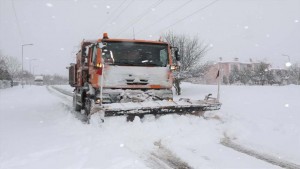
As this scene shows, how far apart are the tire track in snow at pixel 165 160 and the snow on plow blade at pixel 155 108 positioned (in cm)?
178

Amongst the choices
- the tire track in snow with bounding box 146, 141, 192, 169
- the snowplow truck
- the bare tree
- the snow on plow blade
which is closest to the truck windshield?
the snowplow truck

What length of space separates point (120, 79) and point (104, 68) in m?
0.53

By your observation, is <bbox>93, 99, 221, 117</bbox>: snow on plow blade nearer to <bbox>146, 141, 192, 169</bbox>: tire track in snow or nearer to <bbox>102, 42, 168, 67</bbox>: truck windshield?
<bbox>102, 42, 168, 67</bbox>: truck windshield

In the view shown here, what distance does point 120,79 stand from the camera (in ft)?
Result: 30.5

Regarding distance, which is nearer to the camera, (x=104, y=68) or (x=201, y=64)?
(x=104, y=68)

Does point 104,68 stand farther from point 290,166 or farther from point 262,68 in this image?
point 262,68

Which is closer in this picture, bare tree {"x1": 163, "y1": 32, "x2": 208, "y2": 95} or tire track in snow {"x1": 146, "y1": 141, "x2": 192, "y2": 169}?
tire track in snow {"x1": 146, "y1": 141, "x2": 192, "y2": 169}

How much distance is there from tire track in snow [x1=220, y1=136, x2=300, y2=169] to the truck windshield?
3.61 m

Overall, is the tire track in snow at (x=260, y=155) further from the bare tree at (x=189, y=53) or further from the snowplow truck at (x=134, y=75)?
the bare tree at (x=189, y=53)

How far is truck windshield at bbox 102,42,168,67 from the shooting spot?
940 centimetres

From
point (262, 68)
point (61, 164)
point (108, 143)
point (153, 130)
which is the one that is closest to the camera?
point (61, 164)

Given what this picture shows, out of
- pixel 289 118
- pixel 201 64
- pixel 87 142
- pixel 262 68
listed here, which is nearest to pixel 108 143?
pixel 87 142

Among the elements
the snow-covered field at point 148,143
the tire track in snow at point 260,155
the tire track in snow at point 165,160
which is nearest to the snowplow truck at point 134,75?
the snow-covered field at point 148,143

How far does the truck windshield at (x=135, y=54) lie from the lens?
9.40 meters
